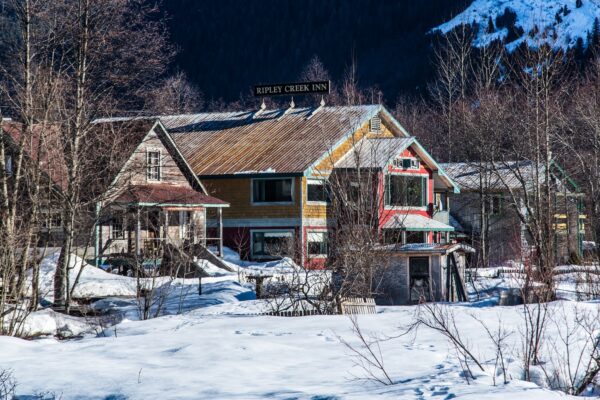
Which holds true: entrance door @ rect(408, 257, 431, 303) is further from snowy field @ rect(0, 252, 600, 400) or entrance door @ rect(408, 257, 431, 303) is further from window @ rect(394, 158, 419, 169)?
window @ rect(394, 158, 419, 169)

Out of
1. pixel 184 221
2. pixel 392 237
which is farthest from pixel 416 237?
pixel 392 237

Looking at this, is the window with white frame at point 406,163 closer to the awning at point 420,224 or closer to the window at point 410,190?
the window at point 410,190

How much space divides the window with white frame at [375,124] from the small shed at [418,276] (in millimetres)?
21768

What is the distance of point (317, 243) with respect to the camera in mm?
43344

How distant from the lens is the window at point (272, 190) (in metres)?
43.9

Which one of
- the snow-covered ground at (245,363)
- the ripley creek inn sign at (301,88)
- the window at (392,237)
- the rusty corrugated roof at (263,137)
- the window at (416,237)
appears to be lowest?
the snow-covered ground at (245,363)

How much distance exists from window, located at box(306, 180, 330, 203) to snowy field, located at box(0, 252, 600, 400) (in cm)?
2336

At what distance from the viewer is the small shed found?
83.8 ft

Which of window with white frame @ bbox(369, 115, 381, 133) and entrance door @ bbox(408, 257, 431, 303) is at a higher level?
window with white frame @ bbox(369, 115, 381, 133)

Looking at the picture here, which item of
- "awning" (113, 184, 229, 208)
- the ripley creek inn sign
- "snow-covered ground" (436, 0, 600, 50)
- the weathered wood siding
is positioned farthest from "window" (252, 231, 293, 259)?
"snow-covered ground" (436, 0, 600, 50)

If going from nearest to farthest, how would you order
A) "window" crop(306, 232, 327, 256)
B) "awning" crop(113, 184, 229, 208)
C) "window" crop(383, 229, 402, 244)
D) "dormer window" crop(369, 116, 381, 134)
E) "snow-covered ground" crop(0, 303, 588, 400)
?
1. "snow-covered ground" crop(0, 303, 588, 400)
2. "window" crop(383, 229, 402, 244)
3. "awning" crop(113, 184, 229, 208)
4. "window" crop(306, 232, 327, 256)
5. "dormer window" crop(369, 116, 381, 134)

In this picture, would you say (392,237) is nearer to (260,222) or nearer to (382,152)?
(382,152)

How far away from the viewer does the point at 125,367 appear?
46.1 ft

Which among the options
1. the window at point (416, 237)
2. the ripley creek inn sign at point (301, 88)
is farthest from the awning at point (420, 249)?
the ripley creek inn sign at point (301, 88)
